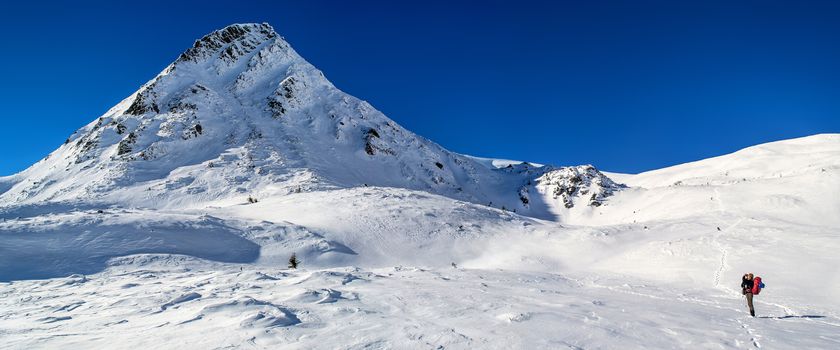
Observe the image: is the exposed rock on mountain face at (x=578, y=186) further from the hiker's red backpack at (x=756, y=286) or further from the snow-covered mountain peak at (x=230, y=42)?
the snow-covered mountain peak at (x=230, y=42)

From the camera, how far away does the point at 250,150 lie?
5506cm

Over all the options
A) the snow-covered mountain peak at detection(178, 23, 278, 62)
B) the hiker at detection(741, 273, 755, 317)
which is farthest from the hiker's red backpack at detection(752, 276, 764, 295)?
the snow-covered mountain peak at detection(178, 23, 278, 62)

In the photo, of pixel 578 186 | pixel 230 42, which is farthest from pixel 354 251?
pixel 230 42

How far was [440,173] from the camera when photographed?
70.7 metres

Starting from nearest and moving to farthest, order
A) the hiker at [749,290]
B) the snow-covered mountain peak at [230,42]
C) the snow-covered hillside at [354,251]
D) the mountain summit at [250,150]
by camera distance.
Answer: the snow-covered hillside at [354,251]
the hiker at [749,290]
the mountain summit at [250,150]
the snow-covered mountain peak at [230,42]

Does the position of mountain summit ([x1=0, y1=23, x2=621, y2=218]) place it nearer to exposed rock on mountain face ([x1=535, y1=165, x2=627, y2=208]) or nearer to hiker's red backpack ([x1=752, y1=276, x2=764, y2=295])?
exposed rock on mountain face ([x1=535, y1=165, x2=627, y2=208])

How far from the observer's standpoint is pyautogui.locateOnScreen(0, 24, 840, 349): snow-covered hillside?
8.15 meters

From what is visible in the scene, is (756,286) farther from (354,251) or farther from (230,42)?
(230,42)

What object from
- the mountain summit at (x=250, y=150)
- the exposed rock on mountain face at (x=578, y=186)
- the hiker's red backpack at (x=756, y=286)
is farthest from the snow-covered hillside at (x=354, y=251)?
the hiker's red backpack at (x=756, y=286)

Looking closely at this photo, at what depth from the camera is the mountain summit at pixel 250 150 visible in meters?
46.2

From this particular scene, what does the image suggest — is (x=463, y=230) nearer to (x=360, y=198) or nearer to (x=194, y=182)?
(x=360, y=198)

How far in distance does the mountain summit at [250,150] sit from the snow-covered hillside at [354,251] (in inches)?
15.4

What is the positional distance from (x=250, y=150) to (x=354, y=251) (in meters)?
37.3

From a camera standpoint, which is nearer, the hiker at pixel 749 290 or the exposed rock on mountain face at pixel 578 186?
the hiker at pixel 749 290
